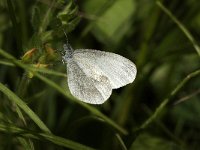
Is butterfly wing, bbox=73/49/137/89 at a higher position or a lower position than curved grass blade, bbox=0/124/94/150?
higher

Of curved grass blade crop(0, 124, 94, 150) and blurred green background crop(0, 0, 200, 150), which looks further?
blurred green background crop(0, 0, 200, 150)

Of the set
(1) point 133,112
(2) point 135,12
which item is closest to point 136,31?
(2) point 135,12

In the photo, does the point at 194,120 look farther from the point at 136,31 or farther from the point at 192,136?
the point at 136,31

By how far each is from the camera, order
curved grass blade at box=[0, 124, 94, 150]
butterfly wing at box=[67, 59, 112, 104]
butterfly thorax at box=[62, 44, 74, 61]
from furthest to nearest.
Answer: butterfly thorax at box=[62, 44, 74, 61] → butterfly wing at box=[67, 59, 112, 104] → curved grass blade at box=[0, 124, 94, 150]

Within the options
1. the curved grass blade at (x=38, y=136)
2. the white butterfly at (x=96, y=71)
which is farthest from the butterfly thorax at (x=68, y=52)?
the curved grass blade at (x=38, y=136)

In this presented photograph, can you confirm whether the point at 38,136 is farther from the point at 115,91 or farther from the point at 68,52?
the point at 115,91

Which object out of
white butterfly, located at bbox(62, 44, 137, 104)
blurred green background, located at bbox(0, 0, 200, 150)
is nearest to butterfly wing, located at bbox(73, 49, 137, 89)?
white butterfly, located at bbox(62, 44, 137, 104)

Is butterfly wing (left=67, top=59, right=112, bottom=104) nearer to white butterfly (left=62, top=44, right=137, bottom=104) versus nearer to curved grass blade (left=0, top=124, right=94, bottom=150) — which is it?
white butterfly (left=62, top=44, right=137, bottom=104)

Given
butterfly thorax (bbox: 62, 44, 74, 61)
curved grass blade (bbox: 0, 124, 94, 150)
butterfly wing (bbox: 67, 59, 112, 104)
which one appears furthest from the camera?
butterfly thorax (bbox: 62, 44, 74, 61)
